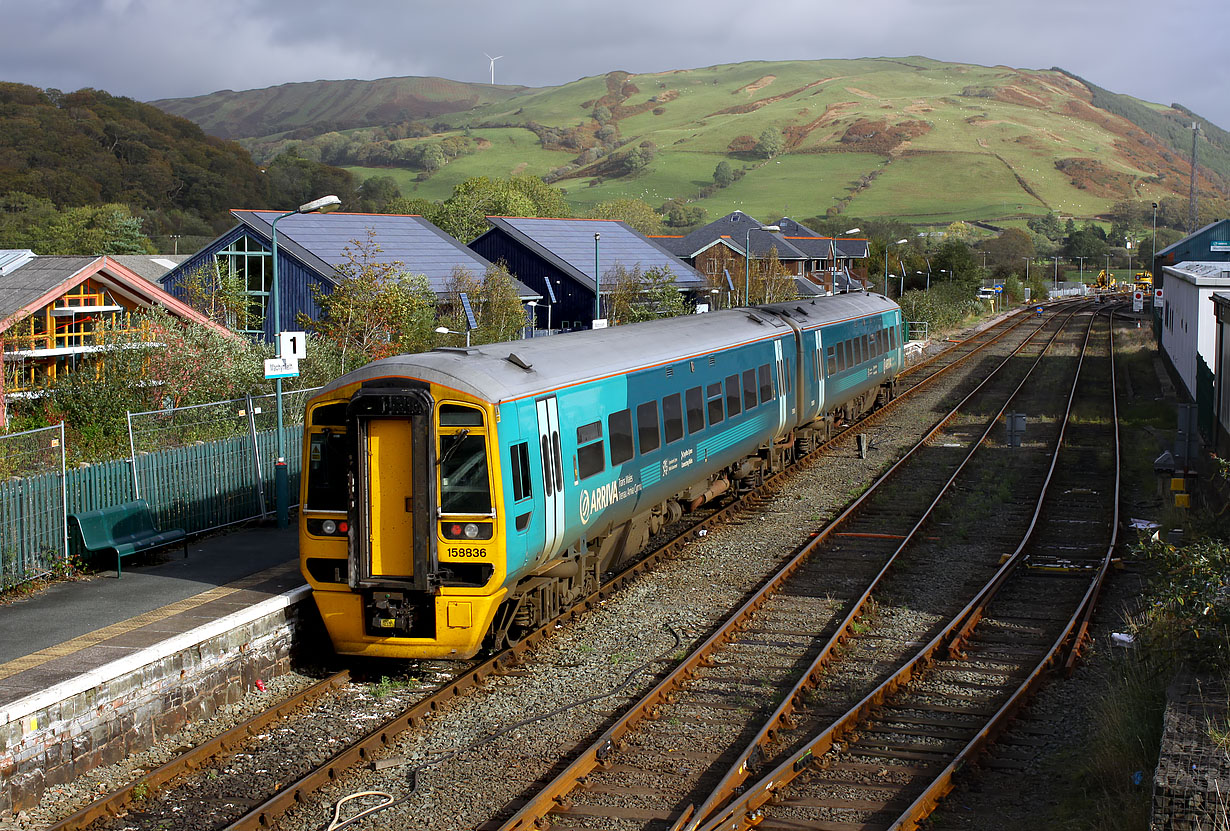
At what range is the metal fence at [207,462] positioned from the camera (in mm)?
15727

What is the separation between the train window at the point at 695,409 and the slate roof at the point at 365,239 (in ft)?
73.5

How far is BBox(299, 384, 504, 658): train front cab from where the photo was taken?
10.9 meters

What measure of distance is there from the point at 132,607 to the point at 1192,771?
10.1m

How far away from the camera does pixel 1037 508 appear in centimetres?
1942

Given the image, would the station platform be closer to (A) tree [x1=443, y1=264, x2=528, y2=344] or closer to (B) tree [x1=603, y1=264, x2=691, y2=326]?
(A) tree [x1=443, y1=264, x2=528, y2=344]

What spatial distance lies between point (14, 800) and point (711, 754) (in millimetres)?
5483

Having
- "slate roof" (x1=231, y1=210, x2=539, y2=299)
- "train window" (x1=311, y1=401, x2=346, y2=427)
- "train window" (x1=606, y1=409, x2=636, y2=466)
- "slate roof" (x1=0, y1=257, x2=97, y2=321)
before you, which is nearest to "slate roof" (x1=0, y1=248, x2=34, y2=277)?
"slate roof" (x1=0, y1=257, x2=97, y2=321)

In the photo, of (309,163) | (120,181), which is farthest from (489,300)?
(309,163)

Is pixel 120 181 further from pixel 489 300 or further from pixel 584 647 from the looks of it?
pixel 584 647

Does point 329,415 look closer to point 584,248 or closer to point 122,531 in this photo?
point 122,531

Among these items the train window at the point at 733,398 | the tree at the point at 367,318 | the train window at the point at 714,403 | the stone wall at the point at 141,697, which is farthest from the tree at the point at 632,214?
the stone wall at the point at 141,697

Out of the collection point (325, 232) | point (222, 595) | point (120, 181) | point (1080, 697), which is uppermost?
point (120, 181)

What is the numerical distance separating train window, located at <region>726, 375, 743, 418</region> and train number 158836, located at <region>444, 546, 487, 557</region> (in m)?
8.21

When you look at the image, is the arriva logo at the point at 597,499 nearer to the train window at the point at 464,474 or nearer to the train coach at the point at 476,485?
the train coach at the point at 476,485
